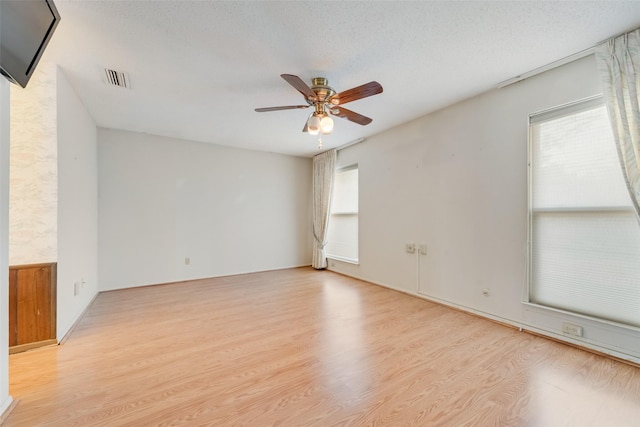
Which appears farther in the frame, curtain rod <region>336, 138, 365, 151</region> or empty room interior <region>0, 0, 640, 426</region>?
curtain rod <region>336, 138, 365, 151</region>

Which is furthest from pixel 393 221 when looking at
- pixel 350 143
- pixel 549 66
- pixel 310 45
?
pixel 310 45

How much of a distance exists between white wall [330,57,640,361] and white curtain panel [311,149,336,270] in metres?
1.22

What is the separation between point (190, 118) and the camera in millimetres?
3600

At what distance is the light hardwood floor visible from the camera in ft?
4.89

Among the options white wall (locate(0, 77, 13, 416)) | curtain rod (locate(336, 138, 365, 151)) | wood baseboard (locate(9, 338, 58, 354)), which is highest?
curtain rod (locate(336, 138, 365, 151))

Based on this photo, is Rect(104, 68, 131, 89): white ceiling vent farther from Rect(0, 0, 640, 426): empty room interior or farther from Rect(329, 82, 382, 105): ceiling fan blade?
Rect(329, 82, 382, 105): ceiling fan blade

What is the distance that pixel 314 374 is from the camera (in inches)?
73.7

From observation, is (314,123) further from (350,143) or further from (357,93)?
(350,143)

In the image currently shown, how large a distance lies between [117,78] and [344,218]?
3.88m

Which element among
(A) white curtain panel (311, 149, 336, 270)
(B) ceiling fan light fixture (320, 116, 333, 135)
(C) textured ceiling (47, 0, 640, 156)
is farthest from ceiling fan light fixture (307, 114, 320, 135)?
(A) white curtain panel (311, 149, 336, 270)

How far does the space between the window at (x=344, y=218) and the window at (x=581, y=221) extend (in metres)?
2.78

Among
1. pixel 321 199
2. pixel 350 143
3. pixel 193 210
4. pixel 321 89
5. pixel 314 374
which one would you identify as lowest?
pixel 314 374

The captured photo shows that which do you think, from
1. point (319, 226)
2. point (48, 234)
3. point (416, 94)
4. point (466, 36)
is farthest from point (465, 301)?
point (48, 234)

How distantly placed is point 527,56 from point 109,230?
5.52m
